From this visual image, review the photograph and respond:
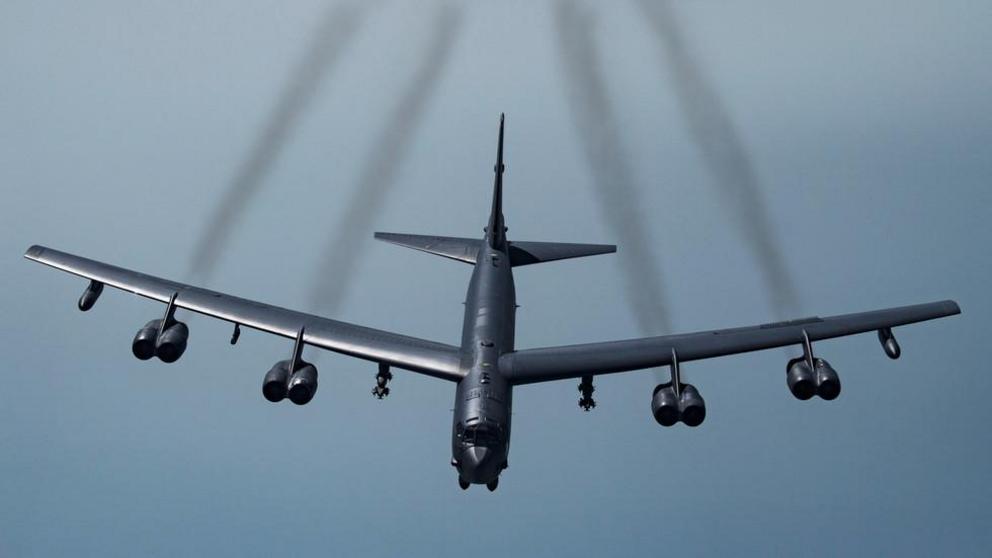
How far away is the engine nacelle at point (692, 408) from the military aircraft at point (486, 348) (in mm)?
60

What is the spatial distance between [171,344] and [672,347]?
93.0 feet

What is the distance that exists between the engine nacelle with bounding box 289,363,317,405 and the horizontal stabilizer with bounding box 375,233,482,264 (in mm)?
13716

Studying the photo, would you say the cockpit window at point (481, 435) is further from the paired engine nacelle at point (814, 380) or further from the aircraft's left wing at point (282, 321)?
the paired engine nacelle at point (814, 380)

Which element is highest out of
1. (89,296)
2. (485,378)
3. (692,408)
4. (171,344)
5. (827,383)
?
(89,296)

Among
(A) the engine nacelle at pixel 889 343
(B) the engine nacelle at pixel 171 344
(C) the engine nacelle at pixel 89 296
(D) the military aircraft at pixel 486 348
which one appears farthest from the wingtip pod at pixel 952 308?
(C) the engine nacelle at pixel 89 296

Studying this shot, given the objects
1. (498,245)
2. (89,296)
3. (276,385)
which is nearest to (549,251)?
(498,245)

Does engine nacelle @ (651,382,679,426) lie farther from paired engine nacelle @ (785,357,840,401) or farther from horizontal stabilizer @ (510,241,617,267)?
horizontal stabilizer @ (510,241,617,267)

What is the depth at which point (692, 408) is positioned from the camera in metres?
57.8

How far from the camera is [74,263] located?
65.9 m

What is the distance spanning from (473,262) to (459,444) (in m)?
18.8

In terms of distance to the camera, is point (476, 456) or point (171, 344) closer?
point (476, 456)

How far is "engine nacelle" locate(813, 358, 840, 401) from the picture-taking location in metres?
60.2

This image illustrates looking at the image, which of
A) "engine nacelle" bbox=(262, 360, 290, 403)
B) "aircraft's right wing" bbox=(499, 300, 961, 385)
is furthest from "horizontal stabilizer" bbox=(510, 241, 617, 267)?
"engine nacelle" bbox=(262, 360, 290, 403)

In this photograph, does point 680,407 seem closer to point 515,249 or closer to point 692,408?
point 692,408
